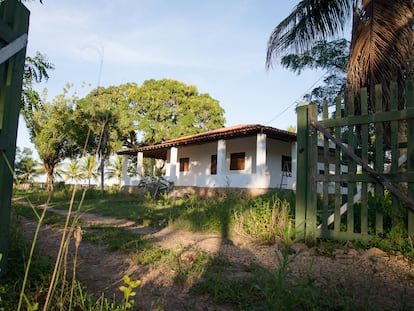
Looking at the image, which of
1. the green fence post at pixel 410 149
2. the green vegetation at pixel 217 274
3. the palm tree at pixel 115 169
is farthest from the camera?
the palm tree at pixel 115 169

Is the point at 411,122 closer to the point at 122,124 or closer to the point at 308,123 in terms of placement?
the point at 308,123

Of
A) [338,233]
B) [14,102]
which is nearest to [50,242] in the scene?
[14,102]

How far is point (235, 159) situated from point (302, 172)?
1276 cm

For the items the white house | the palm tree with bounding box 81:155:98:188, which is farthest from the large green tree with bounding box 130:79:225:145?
the palm tree with bounding box 81:155:98:188

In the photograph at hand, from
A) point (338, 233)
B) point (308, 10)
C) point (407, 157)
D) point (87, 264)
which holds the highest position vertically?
point (308, 10)

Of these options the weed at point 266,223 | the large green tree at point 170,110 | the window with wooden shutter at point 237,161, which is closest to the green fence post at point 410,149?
the weed at point 266,223

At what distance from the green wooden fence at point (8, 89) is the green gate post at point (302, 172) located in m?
3.38

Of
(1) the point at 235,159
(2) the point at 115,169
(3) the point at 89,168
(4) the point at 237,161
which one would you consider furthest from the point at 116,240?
(2) the point at 115,169

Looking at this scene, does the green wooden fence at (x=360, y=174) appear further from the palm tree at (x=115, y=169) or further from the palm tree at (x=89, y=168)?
the palm tree at (x=115, y=169)

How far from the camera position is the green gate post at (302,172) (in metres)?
4.28

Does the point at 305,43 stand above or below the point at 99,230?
above

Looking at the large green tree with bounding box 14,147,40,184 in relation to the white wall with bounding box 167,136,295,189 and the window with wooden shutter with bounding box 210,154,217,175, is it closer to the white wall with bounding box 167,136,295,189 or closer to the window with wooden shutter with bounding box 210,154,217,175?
the white wall with bounding box 167,136,295,189

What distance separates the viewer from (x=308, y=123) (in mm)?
4461

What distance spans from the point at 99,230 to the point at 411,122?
499cm
